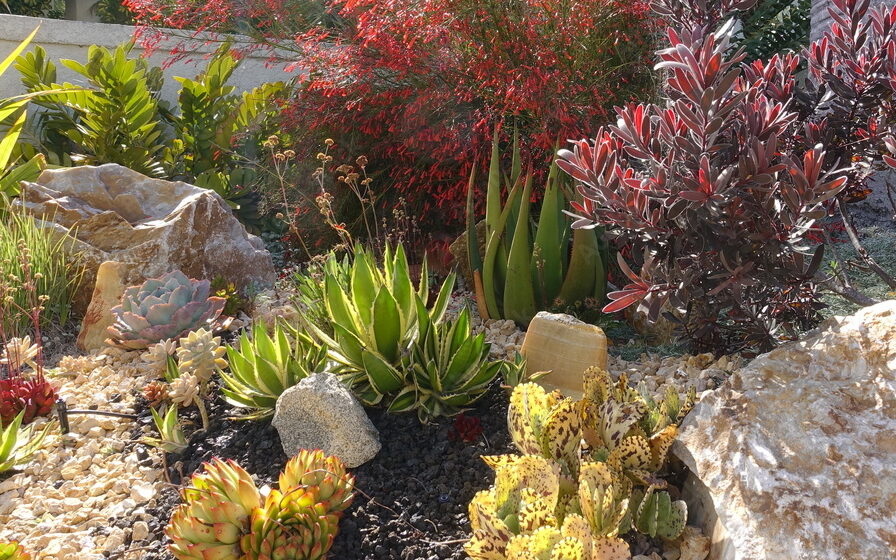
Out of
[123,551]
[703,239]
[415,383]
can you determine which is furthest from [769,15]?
[123,551]

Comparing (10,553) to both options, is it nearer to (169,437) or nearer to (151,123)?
(169,437)

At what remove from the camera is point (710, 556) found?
1.90m

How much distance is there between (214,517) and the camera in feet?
6.16

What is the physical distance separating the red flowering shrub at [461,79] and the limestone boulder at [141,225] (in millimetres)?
984

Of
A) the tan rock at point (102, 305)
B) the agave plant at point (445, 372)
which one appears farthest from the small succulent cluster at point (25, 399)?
the agave plant at point (445, 372)

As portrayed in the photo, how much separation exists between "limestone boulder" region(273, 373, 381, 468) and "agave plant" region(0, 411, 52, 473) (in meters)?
0.92

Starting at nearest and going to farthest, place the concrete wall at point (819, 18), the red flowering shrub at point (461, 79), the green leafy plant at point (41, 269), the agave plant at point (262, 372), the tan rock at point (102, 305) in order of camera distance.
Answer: the agave plant at point (262, 372) → the tan rock at point (102, 305) → the green leafy plant at point (41, 269) → the red flowering shrub at point (461, 79) → the concrete wall at point (819, 18)

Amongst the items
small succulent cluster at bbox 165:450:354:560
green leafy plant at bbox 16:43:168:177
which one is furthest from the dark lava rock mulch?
green leafy plant at bbox 16:43:168:177

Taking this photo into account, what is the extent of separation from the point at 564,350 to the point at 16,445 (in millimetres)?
1963

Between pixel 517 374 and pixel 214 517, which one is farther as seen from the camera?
Result: pixel 517 374

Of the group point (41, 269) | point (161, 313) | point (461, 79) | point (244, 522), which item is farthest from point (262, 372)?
point (461, 79)

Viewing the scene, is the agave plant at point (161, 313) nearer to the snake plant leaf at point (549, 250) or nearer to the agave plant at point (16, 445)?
the agave plant at point (16, 445)

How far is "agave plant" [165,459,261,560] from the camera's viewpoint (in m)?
1.87

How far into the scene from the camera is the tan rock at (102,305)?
12.4 ft
